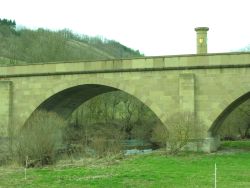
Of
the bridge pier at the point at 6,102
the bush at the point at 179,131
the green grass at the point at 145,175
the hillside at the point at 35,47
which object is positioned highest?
Result: the hillside at the point at 35,47

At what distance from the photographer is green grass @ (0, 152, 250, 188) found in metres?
13.4

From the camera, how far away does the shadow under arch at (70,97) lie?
30.8 meters

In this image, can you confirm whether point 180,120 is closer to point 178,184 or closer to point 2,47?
point 178,184

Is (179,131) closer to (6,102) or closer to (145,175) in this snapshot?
(145,175)

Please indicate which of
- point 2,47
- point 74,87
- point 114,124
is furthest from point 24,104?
point 2,47

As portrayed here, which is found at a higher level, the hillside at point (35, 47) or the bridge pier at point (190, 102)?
the hillside at point (35, 47)

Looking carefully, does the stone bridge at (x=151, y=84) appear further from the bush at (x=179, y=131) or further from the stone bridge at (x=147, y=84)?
the bush at (x=179, y=131)

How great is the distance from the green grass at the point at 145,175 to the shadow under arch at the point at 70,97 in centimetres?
1129

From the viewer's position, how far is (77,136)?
124 feet

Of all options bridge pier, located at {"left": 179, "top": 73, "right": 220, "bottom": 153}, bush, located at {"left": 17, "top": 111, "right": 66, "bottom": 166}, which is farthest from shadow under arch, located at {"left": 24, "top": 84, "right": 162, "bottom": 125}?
bush, located at {"left": 17, "top": 111, "right": 66, "bottom": 166}

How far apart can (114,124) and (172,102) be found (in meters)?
17.7

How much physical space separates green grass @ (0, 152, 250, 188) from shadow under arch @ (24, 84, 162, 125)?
1129cm

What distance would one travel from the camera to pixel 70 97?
109 feet

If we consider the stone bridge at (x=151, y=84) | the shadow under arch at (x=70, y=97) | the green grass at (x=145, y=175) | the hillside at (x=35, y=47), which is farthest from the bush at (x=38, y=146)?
the hillside at (x=35, y=47)
